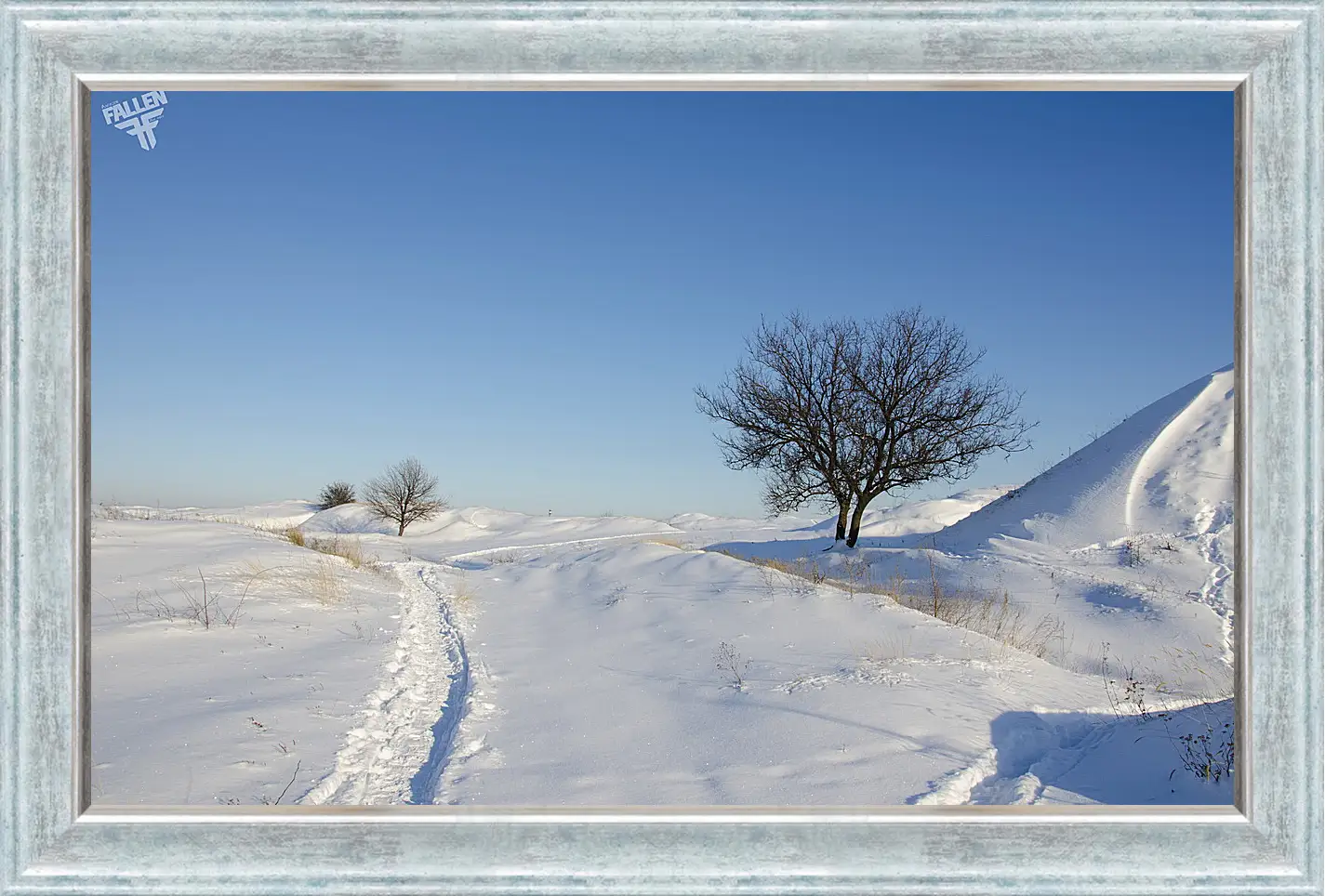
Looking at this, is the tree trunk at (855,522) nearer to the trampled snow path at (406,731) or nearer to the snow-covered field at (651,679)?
the snow-covered field at (651,679)

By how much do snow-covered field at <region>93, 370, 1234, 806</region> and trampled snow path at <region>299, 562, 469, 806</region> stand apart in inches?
0.8

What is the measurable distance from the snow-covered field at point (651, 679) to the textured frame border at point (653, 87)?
385mm

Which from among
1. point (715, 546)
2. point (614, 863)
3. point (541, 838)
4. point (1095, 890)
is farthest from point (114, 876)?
point (715, 546)

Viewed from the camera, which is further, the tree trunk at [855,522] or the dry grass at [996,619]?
the tree trunk at [855,522]

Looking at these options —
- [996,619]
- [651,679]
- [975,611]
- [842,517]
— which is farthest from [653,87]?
[842,517]

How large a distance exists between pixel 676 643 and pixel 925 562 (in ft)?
27.1

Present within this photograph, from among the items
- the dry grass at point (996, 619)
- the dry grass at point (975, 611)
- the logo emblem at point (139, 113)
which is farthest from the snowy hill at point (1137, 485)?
the logo emblem at point (139, 113)

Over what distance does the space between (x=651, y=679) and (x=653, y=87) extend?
3.71 metres

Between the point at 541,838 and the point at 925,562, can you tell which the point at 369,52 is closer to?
the point at 541,838

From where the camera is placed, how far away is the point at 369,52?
→ 7.50 ft

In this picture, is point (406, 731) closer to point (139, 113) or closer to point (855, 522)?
point (139, 113)

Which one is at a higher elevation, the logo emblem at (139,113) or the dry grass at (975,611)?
the logo emblem at (139,113)

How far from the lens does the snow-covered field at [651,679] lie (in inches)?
117

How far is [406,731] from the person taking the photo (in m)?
3.84
